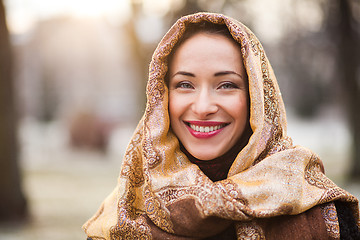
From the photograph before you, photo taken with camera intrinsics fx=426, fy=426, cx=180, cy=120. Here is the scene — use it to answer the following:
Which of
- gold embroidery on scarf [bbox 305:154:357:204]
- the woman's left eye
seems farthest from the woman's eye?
gold embroidery on scarf [bbox 305:154:357:204]

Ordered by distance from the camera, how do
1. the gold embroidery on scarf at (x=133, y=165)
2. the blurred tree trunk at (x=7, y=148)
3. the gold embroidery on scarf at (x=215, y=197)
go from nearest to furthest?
the gold embroidery on scarf at (x=215, y=197) → the gold embroidery on scarf at (x=133, y=165) → the blurred tree trunk at (x=7, y=148)

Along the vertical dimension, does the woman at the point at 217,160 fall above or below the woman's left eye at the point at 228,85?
below

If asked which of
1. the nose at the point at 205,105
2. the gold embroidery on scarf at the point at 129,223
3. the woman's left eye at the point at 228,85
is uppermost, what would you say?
the woman's left eye at the point at 228,85

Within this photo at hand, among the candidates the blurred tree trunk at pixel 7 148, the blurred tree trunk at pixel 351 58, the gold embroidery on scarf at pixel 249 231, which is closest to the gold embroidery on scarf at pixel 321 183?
the gold embroidery on scarf at pixel 249 231

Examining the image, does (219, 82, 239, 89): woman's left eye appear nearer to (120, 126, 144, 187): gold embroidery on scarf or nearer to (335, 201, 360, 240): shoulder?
(120, 126, 144, 187): gold embroidery on scarf

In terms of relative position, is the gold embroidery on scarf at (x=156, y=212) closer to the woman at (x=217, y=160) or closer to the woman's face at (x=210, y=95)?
the woman at (x=217, y=160)

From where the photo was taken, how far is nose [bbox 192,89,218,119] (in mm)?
1956

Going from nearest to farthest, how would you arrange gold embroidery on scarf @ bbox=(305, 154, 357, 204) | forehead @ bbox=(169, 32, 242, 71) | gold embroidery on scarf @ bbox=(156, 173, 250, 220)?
gold embroidery on scarf @ bbox=(156, 173, 250, 220) < gold embroidery on scarf @ bbox=(305, 154, 357, 204) < forehead @ bbox=(169, 32, 242, 71)

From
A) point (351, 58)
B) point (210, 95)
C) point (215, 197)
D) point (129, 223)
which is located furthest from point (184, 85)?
point (351, 58)

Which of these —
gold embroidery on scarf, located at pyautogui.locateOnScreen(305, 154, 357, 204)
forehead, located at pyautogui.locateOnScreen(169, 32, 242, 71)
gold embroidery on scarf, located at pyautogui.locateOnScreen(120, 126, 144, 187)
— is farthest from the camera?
gold embroidery on scarf, located at pyautogui.locateOnScreen(120, 126, 144, 187)

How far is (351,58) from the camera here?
957cm

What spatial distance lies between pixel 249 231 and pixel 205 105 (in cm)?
59

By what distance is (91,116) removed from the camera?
1555 cm

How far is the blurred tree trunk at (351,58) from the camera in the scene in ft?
31.4
